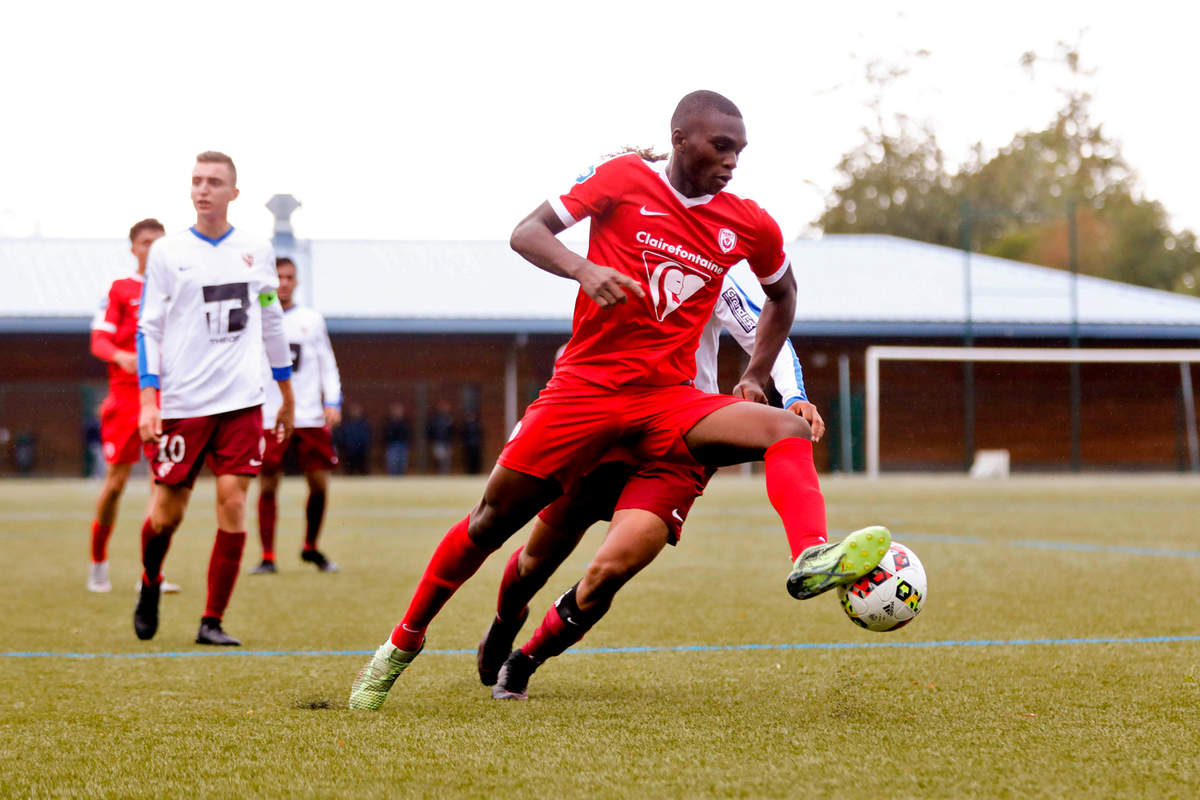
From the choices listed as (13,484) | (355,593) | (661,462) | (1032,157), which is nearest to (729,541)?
(355,593)

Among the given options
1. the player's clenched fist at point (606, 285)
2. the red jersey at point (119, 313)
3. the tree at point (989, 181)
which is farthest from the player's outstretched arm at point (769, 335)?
the tree at point (989, 181)

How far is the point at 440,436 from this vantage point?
1293 inches

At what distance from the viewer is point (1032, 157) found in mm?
61031

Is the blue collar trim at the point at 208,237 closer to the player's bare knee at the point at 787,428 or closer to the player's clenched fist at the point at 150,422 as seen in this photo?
the player's clenched fist at the point at 150,422

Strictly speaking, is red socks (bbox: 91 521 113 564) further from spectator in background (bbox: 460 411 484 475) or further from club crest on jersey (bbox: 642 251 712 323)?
spectator in background (bbox: 460 411 484 475)

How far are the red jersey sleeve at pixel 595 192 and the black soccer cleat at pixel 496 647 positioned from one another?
4.74 feet

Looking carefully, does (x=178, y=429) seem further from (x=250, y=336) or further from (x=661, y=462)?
(x=661, y=462)

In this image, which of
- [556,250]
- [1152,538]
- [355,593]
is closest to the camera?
[556,250]

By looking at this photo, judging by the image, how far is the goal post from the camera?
31.3 metres

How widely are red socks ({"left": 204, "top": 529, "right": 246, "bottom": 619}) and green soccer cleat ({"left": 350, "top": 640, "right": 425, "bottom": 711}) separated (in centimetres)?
184

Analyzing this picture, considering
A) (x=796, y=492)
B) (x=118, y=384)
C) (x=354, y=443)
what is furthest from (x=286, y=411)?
(x=354, y=443)

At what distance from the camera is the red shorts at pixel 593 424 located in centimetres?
450

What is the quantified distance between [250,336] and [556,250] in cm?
266

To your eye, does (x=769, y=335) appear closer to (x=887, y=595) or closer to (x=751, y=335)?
(x=751, y=335)
